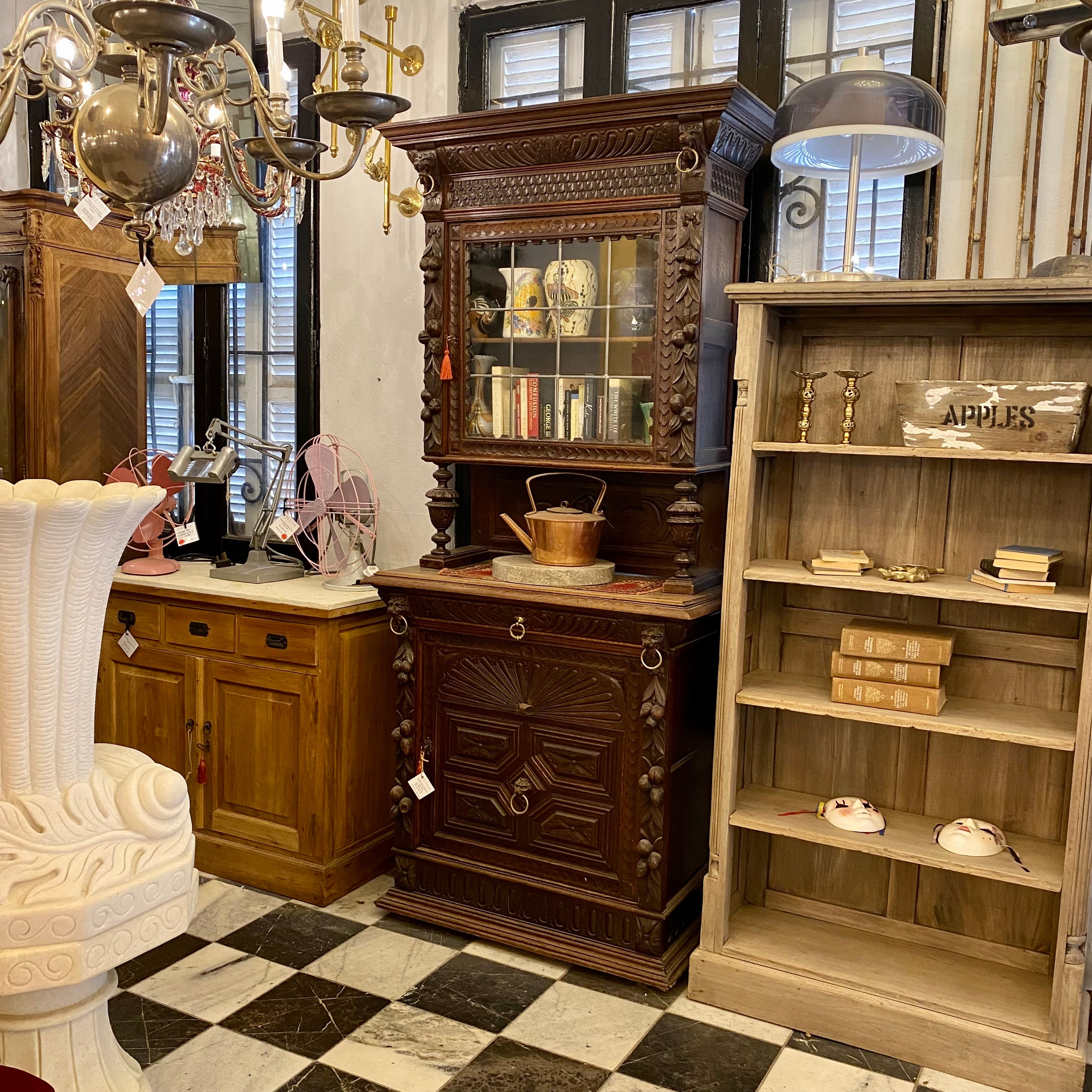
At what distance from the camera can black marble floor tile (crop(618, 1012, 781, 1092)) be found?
246 centimetres

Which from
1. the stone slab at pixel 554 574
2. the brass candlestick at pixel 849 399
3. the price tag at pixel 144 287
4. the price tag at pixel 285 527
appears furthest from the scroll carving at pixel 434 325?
the brass candlestick at pixel 849 399

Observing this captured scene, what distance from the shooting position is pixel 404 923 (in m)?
3.19

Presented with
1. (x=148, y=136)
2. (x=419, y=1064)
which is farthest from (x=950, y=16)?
(x=419, y=1064)

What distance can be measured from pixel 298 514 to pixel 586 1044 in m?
2.03

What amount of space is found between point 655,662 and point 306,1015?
1230 millimetres

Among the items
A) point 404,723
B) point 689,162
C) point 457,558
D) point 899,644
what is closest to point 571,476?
point 457,558

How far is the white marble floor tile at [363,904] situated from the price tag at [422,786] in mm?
410

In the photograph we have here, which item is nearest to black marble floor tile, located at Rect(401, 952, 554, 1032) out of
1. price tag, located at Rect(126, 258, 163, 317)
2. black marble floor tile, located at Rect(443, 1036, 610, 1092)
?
black marble floor tile, located at Rect(443, 1036, 610, 1092)

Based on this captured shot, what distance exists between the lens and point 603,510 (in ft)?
10.7

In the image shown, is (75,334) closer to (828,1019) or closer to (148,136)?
(148,136)

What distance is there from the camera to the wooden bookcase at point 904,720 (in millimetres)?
2531

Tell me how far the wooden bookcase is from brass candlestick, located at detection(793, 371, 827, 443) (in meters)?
0.08

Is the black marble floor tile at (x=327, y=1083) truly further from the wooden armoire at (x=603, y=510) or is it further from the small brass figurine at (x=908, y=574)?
the small brass figurine at (x=908, y=574)

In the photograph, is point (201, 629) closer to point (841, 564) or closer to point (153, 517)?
point (153, 517)
